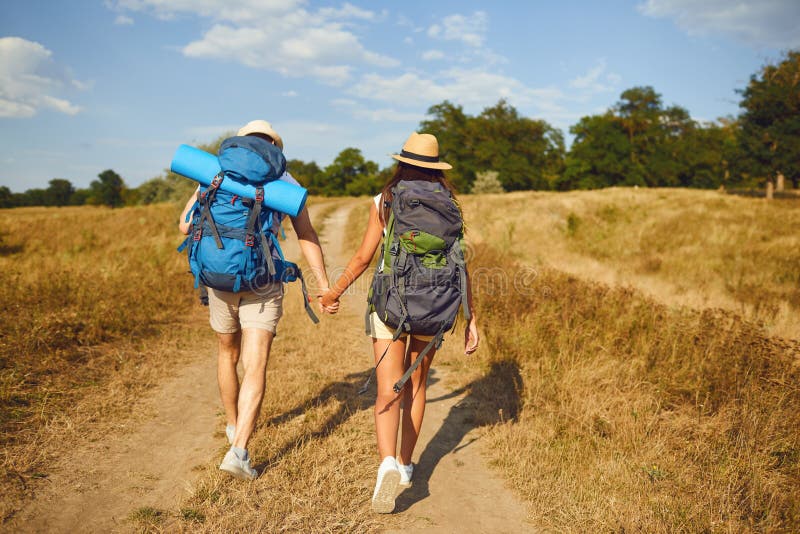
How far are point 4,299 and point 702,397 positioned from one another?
786 centimetres

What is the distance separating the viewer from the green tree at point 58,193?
347 ft

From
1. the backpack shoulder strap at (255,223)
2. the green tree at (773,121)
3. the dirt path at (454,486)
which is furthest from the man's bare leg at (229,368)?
the green tree at (773,121)

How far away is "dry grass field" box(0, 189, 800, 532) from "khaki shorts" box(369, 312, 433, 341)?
3.54 ft

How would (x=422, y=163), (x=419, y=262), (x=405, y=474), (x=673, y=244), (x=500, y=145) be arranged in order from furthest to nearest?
(x=500, y=145), (x=673, y=244), (x=405, y=474), (x=422, y=163), (x=419, y=262)

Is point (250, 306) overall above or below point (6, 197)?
below

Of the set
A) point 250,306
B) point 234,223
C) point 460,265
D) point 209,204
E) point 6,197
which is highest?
point 6,197

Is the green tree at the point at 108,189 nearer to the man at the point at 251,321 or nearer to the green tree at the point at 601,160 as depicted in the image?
the green tree at the point at 601,160

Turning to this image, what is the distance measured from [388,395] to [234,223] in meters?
1.40

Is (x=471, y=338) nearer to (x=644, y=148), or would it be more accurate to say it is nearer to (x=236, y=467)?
(x=236, y=467)

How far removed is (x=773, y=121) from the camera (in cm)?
3491

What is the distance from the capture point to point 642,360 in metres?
5.34

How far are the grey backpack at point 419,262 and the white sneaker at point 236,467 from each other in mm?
1294

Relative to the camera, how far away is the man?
3055 millimetres

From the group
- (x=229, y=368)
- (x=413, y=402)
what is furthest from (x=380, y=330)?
(x=229, y=368)
